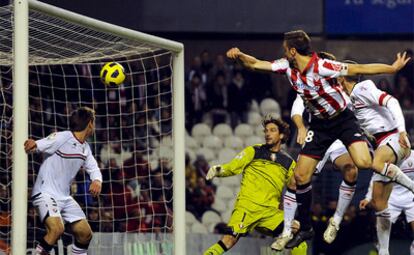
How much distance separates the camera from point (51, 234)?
47.9ft

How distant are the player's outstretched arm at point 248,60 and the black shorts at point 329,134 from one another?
0.85 metres

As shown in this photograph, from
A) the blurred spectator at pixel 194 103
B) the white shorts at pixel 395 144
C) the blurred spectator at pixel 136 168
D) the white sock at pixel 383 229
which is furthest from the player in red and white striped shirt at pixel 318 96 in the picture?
the blurred spectator at pixel 194 103

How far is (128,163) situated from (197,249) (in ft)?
9.03

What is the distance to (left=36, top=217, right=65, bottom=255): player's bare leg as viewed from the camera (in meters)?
14.6

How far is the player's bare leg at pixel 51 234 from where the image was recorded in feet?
47.9

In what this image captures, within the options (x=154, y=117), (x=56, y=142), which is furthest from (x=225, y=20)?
(x=56, y=142)

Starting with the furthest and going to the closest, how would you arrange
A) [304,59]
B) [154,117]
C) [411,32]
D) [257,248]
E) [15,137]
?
[411,32] → [154,117] → [257,248] → [304,59] → [15,137]

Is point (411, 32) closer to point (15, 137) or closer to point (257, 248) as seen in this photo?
point (257, 248)

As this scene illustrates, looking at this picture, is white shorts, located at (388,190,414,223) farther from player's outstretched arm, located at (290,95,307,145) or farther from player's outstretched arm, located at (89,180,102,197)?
player's outstretched arm, located at (89,180,102,197)

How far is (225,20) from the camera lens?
21.2 meters

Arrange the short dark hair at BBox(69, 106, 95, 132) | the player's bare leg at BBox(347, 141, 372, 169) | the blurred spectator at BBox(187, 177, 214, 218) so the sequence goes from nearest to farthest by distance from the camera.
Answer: the player's bare leg at BBox(347, 141, 372, 169), the short dark hair at BBox(69, 106, 95, 132), the blurred spectator at BBox(187, 177, 214, 218)

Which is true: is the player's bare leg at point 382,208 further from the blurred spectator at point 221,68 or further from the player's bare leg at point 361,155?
the blurred spectator at point 221,68

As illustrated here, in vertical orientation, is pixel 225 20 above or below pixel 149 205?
above

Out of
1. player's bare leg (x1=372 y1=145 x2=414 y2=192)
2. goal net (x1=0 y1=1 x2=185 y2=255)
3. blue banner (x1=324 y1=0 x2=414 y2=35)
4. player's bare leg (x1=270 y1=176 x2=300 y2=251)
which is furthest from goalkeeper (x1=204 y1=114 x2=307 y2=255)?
blue banner (x1=324 y1=0 x2=414 y2=35)
